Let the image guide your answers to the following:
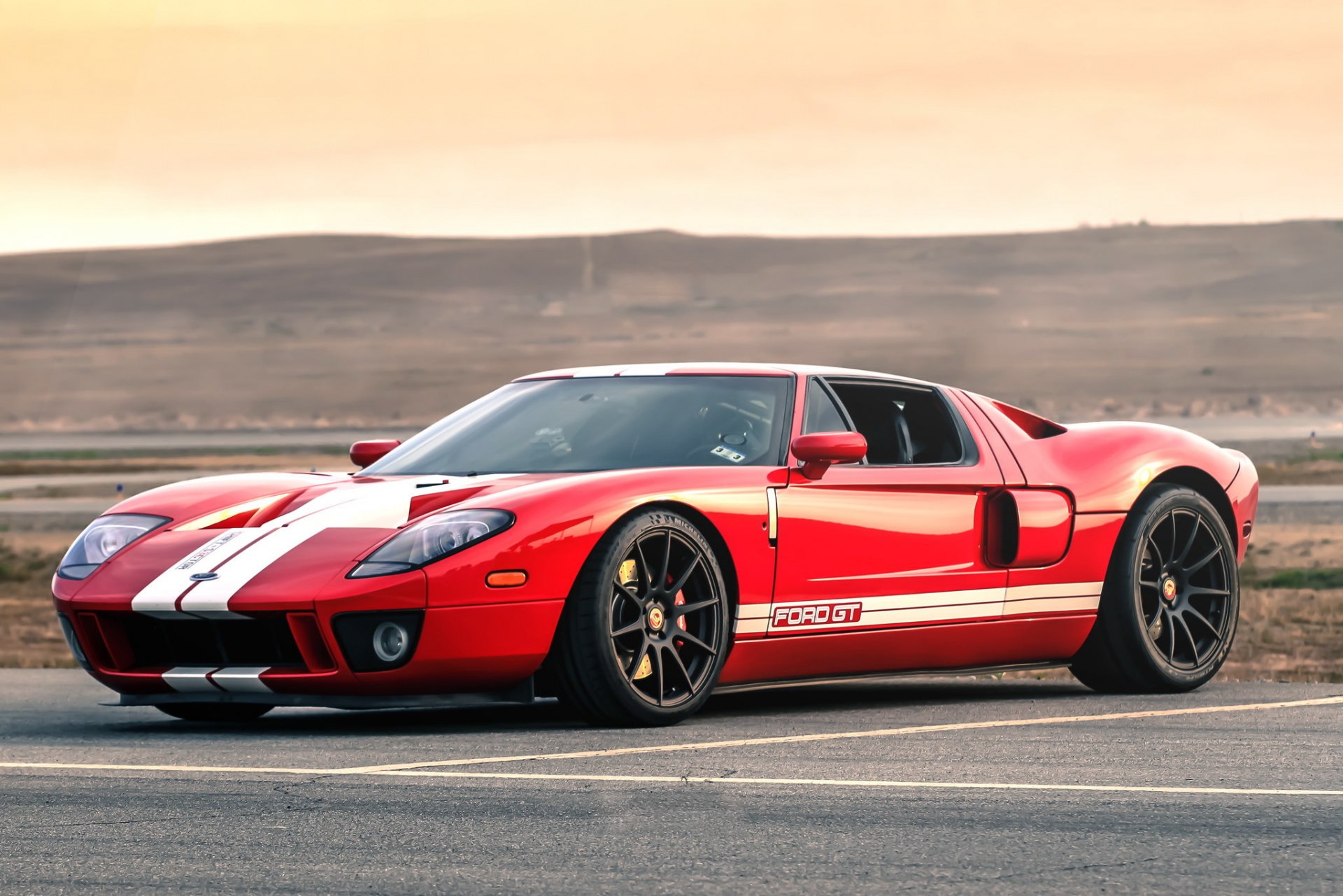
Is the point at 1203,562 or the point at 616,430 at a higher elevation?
the point at 616,430

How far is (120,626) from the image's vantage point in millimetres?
7137

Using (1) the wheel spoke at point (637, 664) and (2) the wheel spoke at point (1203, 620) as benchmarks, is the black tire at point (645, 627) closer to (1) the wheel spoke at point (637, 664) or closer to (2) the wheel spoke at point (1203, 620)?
(1) the wheel spoke at point (637, 664)

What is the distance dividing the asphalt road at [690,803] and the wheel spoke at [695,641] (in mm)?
272

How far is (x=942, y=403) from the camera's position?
340 inches

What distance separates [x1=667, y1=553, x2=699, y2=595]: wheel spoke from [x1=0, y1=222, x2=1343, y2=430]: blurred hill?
7963 cm

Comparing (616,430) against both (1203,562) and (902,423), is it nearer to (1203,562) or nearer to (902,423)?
(902,423)

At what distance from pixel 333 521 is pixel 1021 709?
2838mm

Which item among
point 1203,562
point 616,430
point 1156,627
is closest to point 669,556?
point 616,430

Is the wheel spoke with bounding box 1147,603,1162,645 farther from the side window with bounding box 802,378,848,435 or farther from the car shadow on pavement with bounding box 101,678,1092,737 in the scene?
the side window with bounding box 802,378,848,435

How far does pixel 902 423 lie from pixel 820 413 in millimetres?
621

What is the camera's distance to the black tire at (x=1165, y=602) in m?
8.77

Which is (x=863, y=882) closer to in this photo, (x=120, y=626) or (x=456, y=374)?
(x=120, y=626)

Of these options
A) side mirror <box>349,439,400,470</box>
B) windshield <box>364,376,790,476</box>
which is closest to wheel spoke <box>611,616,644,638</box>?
windshield <box>364,376,790,476</box>

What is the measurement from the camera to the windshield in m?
7.61
